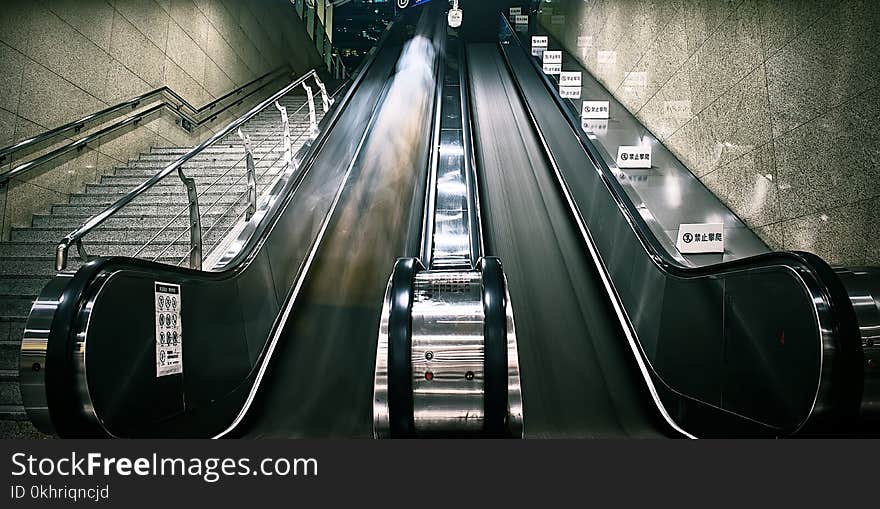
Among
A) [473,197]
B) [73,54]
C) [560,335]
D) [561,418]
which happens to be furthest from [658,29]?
[73,54]

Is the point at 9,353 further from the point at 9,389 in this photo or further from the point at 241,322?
the point at 241,322

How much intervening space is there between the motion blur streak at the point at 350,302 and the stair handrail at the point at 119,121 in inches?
101

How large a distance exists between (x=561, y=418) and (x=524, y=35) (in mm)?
12521

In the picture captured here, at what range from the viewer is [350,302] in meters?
4.41

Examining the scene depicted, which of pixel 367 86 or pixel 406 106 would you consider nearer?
pixel 406 106

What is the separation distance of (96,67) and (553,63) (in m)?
7.36

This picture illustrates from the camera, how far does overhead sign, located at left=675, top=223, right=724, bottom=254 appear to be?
417cm

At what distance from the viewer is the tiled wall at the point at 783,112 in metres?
3.35

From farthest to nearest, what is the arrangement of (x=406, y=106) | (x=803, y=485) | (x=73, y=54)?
(x=406, y=106) → (x=73, y=54) → (x=803, y=485)

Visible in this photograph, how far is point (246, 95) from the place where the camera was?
11.0 metres

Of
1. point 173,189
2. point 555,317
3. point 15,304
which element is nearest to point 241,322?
point 15,304

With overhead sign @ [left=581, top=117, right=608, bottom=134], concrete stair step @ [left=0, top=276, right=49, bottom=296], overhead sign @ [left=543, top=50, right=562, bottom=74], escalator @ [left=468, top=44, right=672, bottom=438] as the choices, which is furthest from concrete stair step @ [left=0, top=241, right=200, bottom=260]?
overhead sign @ [left=543, top=50, right=562, bottom=74]

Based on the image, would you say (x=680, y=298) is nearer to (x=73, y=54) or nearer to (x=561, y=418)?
(x=561, y=418)

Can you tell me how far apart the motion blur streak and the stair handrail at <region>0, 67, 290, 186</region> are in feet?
8.44
